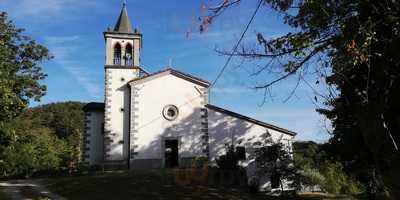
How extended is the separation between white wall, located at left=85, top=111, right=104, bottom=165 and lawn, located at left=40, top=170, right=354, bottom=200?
29.3 ft

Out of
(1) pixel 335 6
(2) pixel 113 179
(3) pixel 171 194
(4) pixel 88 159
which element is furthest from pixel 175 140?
(1) pixel 335 6

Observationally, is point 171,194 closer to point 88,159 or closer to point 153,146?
point 153,146

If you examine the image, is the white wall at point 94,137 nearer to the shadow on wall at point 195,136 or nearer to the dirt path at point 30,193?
the shadow on wall at point 195,136

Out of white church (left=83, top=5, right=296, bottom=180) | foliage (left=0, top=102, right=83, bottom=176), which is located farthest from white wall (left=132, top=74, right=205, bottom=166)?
foliage (left=0, top=102, right=83, bottom=176)

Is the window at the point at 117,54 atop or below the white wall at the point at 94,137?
atop

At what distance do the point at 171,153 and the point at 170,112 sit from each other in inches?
115

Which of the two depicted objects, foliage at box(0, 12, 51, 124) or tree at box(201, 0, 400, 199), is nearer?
tree at box(201, 0, 400, 199)

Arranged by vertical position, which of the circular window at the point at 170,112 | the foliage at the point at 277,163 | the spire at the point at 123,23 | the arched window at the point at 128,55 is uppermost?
the spire at the point at 123,23

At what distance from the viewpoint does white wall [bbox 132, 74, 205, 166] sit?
96.2 feet

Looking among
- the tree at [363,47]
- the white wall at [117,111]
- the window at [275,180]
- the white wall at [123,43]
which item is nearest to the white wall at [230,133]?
the window at [275,180]

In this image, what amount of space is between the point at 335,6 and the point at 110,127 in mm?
25571

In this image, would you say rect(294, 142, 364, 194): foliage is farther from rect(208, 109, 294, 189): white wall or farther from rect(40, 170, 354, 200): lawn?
rect(208, 109, 294, 189): white wall

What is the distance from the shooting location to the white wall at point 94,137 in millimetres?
30312

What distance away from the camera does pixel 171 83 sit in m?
30.7
